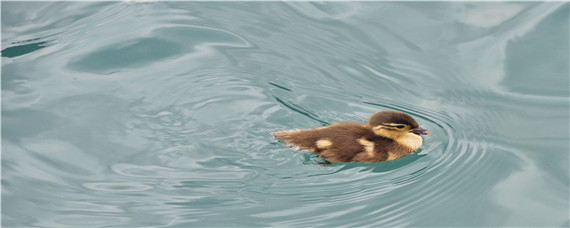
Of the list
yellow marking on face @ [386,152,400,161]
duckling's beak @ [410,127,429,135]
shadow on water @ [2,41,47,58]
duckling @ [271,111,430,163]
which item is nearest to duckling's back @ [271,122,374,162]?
duckling @ [271,111,430,163]

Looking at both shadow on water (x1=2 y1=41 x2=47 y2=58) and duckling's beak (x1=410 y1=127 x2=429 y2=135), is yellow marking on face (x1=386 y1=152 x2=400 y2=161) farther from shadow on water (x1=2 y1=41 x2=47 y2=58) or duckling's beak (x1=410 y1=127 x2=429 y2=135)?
shadow on water (x1=2 y1=41 x2=47 y2=58)

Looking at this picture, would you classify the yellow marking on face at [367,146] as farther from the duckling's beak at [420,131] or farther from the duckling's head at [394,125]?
the duckling's beak at [420,131]

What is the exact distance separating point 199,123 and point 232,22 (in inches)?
61.7

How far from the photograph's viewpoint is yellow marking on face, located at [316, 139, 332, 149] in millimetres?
4539

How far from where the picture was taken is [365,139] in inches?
180

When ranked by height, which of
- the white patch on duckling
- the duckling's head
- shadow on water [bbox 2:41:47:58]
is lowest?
the white patch on duckling

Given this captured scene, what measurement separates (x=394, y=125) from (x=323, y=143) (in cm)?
48

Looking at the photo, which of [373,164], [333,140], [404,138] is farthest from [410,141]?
[333,140]

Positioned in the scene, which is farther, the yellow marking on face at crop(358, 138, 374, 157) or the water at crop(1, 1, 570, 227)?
the yellow marking on face at crop(358, 138, 374, 157)

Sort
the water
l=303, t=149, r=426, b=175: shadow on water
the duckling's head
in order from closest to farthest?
the water
l=303, t=149, r=426, b=175: shadow on water
the duckling's head

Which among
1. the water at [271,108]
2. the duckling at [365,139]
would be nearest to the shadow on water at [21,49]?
the water at [271,108]

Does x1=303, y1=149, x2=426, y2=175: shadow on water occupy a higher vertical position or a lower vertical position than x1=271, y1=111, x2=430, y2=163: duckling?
lower

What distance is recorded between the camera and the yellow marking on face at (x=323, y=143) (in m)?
4.54

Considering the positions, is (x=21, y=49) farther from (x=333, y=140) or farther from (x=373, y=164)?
(x=373, y=164)
